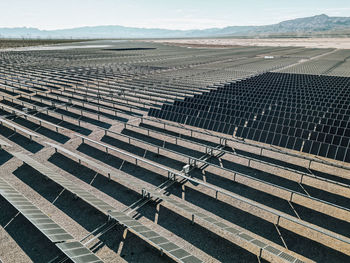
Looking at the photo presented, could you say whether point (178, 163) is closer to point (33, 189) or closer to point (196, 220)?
point (196, 220)

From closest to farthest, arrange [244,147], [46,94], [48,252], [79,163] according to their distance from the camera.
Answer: [48,252], [79,163], [244,147], [46,94]

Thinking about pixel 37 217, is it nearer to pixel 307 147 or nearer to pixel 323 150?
pixel 307 147

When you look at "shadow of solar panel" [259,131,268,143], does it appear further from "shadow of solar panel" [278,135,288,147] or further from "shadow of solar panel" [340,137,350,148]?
"shadow of solar panel" [340,137,350,148]

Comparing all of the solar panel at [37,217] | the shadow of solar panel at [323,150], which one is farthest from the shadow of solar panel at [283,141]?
the solar panel at [37,217]

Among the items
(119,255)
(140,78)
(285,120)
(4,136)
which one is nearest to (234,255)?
(119,255)

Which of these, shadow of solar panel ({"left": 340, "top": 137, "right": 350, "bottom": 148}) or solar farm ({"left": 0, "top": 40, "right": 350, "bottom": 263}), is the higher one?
shadow of solar panel ({"left": 340, "top": 137, "right": 350, "bottom": 148})

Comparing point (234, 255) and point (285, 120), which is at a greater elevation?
point (285, 120)

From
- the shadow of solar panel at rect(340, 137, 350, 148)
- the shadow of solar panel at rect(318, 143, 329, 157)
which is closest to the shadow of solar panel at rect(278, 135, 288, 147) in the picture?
the shadow of solar panel at rect(318, 143, 329, 157)
